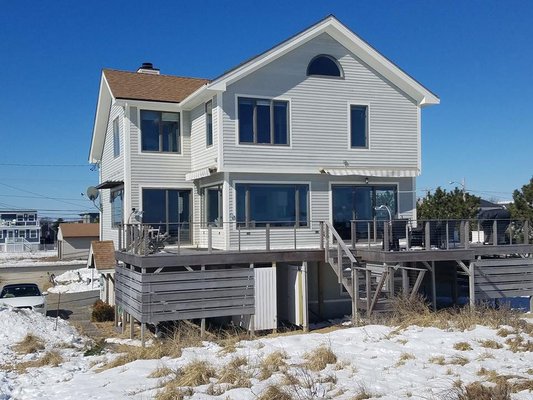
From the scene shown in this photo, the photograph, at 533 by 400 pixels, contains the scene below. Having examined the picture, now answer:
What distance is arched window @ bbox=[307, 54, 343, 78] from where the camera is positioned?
19828 millimetres

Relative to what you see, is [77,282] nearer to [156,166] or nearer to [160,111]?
[156,166]

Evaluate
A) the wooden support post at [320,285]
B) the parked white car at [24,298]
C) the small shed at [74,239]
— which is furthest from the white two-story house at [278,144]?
the small shed at [74,239]

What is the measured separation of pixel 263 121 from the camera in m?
19.2

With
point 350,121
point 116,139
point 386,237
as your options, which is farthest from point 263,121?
point 116,139

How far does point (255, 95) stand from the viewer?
1897cm

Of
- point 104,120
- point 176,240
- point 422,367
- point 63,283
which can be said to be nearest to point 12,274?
point 63,283

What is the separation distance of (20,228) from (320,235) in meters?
66.3

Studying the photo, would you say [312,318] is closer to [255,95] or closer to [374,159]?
[374,159]

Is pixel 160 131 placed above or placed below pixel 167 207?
above

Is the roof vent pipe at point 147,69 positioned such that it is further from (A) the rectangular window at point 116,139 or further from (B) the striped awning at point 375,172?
(B) the striped awning at point 375,172

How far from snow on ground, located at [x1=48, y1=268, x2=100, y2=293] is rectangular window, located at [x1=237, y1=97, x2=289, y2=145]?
50.9 ft

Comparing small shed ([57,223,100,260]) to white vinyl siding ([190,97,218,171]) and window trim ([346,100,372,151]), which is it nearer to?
white vinyl siding ([190,97,218,171])

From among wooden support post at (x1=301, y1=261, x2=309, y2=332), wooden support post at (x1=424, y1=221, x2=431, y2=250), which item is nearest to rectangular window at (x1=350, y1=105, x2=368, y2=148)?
wooden support post at (x1=424, y1=221, x2=431, y2=250)

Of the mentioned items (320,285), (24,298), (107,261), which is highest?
(107,261)
